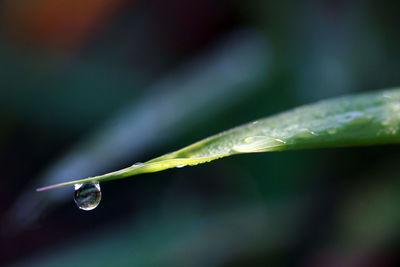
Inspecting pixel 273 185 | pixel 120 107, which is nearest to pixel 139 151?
pixel 120 107

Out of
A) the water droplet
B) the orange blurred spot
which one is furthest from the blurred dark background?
the water droplet

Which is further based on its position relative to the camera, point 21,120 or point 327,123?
point 21,120

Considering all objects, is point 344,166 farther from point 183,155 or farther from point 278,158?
point 183,155

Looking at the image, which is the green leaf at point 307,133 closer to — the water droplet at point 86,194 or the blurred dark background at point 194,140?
the water droplet at point 86,194

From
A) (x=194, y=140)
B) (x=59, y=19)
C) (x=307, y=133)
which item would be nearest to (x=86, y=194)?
(x=307, y=133)

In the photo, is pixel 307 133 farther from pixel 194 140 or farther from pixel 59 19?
pixel 59 19

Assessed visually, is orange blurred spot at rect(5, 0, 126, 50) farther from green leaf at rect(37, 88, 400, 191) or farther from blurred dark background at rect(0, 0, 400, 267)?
green leaf at rect(37, 88, 400, 191)
